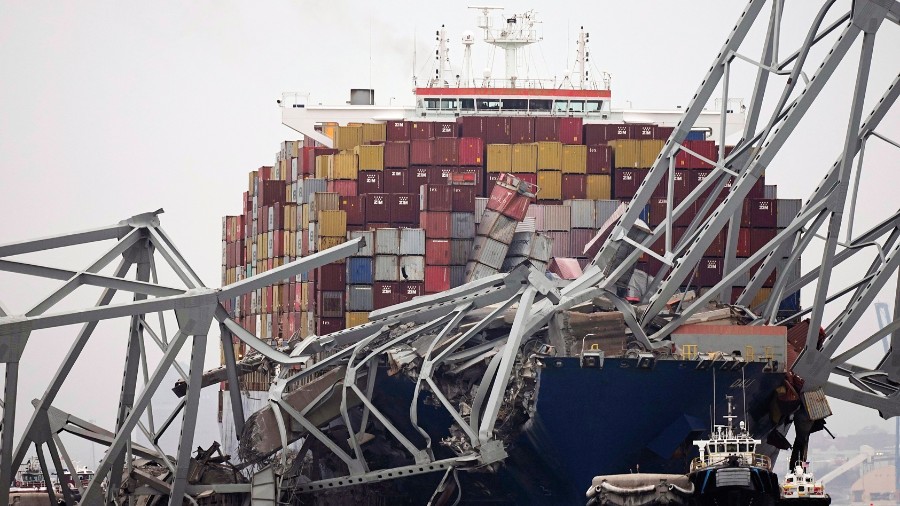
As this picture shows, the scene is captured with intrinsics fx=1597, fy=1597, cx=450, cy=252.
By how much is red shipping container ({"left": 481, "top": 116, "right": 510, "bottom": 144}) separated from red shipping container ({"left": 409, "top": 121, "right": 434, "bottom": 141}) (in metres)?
2.20

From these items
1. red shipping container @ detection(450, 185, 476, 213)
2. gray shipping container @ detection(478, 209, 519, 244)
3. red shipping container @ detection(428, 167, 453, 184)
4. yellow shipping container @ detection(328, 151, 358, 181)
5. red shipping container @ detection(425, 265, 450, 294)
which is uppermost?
yellow shipping container @ detection(328, 151, 358, 181)

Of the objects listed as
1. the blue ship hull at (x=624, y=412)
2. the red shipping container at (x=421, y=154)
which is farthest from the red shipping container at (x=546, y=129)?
the blue ship hull at (x=624, y=412)

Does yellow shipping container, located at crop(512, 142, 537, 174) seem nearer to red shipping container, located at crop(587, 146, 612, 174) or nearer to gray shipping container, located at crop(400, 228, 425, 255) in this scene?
red shipping container, located at crop(587, 146, 612, 174)

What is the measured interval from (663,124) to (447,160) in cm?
1959

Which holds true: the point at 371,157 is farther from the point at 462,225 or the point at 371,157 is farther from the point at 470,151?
the point at 462,225

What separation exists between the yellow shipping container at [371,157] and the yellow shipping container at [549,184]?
629 cm

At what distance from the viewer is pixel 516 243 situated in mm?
57562

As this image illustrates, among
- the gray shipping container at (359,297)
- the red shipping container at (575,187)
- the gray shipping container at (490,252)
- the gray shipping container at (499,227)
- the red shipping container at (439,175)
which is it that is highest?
the red shipping container at (439,175)

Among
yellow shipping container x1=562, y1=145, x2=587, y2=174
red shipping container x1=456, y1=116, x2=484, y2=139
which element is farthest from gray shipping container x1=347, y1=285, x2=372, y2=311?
red shipping container x1=456, y1=116, x2=484, y2=139

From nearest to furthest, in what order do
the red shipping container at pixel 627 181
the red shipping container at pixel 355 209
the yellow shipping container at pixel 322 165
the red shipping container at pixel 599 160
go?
the red shipping container at pixel 627 181, the red shipping container at pixel 599 160, the red shipping container at pixel 355 209, the yellow shipping container at pixel 322 165

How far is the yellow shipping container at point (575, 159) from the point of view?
60.1 m

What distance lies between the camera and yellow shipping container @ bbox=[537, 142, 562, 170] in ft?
198

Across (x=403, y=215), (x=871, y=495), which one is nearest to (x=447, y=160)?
(x=403, y=215)

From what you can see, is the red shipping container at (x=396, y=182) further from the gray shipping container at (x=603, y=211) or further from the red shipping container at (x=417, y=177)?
the gray shipping container at (x=603, y=211)
